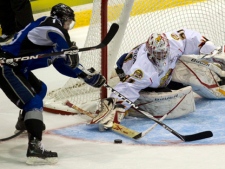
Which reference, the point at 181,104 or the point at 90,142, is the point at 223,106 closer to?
the point at 181,104

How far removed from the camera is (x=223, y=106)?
441cm

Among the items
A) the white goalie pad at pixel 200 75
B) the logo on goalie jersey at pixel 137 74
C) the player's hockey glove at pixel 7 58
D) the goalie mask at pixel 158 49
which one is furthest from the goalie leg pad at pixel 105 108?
the player's hockey glove at pixel 7 58

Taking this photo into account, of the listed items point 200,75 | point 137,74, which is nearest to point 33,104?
point 137,74

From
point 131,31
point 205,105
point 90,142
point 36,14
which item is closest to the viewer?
point 90,142

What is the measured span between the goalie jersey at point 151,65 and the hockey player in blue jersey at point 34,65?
62 centimetres

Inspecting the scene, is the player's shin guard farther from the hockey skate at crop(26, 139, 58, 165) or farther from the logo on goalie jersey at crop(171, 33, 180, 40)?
the logo on goalie jersey at crop(171, 33, 180, 40)

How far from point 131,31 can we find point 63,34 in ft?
5.06

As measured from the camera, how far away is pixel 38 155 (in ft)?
11.2

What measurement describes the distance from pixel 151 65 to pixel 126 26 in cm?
52

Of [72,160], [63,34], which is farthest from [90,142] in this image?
[63,34]

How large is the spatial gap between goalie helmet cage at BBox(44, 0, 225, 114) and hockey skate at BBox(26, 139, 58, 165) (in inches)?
36.1

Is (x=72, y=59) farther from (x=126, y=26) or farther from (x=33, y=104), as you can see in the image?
(x=126, y=26)

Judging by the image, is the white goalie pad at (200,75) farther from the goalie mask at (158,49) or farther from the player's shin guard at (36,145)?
the player's shin guard at (36,145)

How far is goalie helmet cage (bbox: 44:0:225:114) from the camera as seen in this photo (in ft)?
14.2
